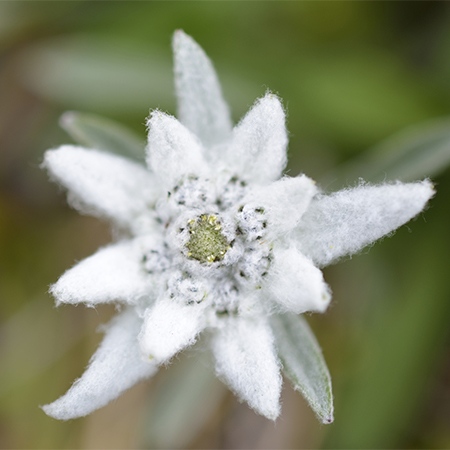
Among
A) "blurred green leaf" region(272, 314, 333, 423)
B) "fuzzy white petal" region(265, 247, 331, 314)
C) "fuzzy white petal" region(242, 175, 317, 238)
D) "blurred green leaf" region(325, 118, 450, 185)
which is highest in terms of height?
"blurred green leaf" region(325, 118, 450, 185)

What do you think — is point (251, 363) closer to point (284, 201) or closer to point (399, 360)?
point (284, 201)

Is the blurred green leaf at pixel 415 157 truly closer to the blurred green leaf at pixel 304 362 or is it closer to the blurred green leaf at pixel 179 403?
the blurred green leaf at pixel 304 362

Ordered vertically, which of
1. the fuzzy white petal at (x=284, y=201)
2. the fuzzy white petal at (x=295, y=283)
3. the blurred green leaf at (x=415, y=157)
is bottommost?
the fuzzy white petal at (x=295, y=283)

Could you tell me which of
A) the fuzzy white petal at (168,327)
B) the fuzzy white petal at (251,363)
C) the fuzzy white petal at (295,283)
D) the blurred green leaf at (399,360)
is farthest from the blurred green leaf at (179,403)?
the fuzzy white petal at (295,283)

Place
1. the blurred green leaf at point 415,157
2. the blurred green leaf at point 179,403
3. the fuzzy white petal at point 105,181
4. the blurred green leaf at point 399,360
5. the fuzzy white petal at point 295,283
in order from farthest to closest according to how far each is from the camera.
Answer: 1. the blurred green leaf at point 399,360
2. the blurred green leaf at point 179,403
3. the blurred green leaf at point 415,157
4. the fuzzy white petal at point 105,181
5. the fuzzy white petal at point 295,283

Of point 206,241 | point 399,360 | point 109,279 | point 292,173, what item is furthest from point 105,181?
point 399,360

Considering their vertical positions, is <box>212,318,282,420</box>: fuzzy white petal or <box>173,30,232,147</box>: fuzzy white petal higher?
<box>173,30,232,147</box>: fuzzy white petal

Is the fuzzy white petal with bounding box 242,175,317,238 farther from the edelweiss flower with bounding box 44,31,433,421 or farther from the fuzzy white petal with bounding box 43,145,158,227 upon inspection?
the fuzzy white petal with bounding box 43,145,158,227

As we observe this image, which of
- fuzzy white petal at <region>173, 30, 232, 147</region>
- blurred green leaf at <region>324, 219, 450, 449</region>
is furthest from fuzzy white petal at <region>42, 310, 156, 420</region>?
blurred green leaf at <region>324, 219, 450, 449</region>
